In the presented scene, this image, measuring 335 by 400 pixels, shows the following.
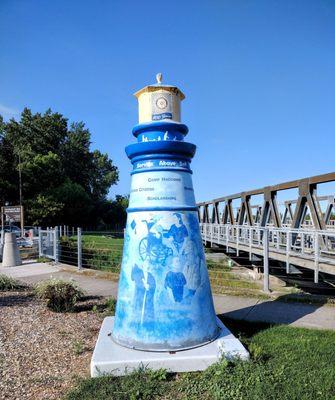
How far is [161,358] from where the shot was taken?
4074 mm

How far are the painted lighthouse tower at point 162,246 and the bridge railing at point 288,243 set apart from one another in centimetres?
484

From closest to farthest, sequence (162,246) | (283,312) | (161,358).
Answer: (161,358), (162,246), (283,312)

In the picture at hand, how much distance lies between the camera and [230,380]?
371 centimetres

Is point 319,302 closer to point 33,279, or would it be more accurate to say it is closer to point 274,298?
point 274,298

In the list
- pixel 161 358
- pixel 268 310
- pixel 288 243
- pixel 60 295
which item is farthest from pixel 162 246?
pixel 288 243

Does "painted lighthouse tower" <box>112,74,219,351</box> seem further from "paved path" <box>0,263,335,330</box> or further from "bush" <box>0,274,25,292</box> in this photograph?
"bush" <box>0,274,25,292</box>

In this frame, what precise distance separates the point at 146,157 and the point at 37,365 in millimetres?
2691

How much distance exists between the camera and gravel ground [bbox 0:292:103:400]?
152 inches

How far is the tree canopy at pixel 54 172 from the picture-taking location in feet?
145

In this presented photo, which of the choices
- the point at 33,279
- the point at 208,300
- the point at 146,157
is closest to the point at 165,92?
the point at 146,157

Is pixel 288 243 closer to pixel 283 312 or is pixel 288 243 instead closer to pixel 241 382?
pixel 283 312

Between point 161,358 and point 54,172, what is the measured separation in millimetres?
46144

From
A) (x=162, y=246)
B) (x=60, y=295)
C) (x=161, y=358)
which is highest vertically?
(x=162, y=246)

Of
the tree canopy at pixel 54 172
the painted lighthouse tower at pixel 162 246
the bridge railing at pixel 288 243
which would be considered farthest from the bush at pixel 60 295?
the tree canopy at pixel 54 172
